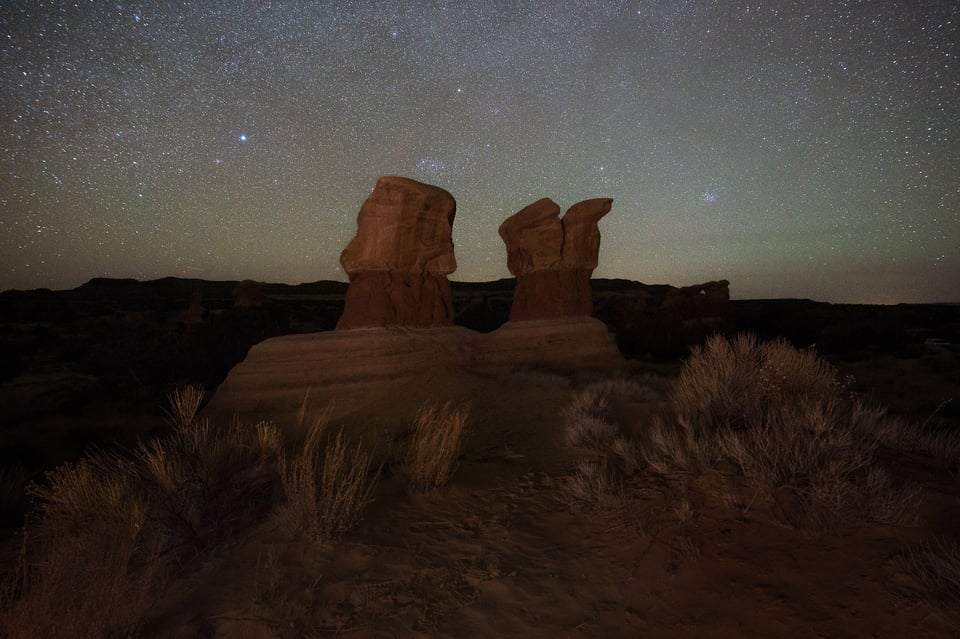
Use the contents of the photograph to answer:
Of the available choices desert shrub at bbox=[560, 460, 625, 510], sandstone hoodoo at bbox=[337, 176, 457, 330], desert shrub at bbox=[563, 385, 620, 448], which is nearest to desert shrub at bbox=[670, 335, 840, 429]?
desert shrub at bbox=[563, 385, 620, 448]

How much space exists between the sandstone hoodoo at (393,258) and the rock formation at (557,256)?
4.62 meters

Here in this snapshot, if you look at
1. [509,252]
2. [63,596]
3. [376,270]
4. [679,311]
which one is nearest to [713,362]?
[63,596]

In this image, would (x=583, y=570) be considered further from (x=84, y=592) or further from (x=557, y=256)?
(x=557, y=256)

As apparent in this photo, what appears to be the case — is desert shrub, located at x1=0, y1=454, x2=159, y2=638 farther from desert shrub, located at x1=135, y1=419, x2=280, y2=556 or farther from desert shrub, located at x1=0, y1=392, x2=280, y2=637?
desert shrub, located at x1=135, y1=419, x2=280, y2=556

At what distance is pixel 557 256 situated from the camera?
53.0ft

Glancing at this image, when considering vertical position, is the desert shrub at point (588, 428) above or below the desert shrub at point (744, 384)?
below

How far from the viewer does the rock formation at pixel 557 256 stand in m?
16.1

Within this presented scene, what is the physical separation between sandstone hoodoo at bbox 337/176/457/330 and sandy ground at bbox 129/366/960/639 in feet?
25.6

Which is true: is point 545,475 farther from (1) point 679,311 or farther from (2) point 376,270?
(1) point 679,311

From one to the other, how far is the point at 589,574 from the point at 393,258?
399 inches

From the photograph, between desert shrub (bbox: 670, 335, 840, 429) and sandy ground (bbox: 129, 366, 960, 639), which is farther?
desert shrub (bbox: 670, 335, 840, 429)

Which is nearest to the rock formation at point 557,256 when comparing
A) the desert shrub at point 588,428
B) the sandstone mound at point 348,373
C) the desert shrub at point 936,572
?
the sandstone mound at point 348,373

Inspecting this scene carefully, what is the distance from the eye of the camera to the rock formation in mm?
16078

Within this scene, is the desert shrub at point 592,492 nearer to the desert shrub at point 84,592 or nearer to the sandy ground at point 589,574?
the sandy ground at point 589,574
